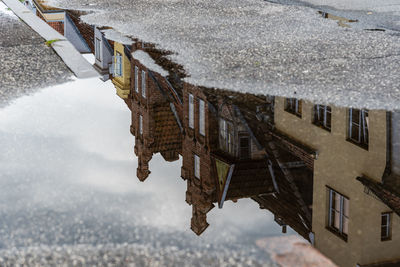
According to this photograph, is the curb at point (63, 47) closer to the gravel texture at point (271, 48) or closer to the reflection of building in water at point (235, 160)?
the gravel texture at point (271, 48)

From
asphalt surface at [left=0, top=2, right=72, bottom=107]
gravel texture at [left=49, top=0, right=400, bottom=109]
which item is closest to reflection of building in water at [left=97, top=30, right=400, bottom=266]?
gravel texture at [left=49, top=0, right=400, bottom=109]

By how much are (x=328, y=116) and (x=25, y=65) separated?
5.72 metres

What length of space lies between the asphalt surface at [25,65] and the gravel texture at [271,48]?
159 centimetres

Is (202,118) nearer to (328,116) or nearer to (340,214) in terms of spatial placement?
(328,116)

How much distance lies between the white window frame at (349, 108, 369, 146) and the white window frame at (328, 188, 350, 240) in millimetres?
1083

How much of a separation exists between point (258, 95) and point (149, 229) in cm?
366

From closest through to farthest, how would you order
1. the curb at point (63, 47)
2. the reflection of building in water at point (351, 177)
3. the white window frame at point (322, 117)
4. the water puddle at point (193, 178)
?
the water puddle at point (193, 178) < the reflection of building in water at point (351, 177) < the white window frame at point (322, 117) < the curb at point (63, 47)

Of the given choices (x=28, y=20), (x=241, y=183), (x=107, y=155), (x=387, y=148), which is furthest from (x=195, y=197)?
(x=28, y=20)

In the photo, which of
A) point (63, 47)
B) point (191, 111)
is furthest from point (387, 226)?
point (63, 47)

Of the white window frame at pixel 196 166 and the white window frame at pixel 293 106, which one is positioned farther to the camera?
the white window frame at pixel 293 106

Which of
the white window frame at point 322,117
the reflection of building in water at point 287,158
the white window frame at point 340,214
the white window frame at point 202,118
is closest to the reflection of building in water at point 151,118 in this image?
the reflection of building in water at point 287,158

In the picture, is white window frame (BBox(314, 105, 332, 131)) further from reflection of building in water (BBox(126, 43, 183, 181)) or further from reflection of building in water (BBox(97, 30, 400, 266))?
reflection of building in water (BBox(126, 43, 183, 181))

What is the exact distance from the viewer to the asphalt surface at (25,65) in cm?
1044

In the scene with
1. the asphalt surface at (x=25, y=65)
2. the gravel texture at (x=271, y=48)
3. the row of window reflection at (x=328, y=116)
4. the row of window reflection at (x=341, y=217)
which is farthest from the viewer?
the asphalt surface at (x=25, y=65)
